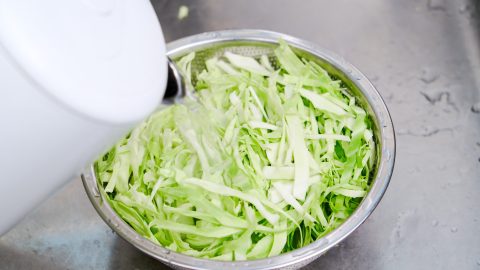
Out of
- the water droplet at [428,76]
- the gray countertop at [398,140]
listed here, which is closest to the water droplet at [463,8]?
the gray countertop at [398,140]

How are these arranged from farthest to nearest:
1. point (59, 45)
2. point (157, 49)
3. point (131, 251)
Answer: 1. point (131, 251)
2. point (157, 49)
3. point (59, 45)

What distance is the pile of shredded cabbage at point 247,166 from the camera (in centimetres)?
101

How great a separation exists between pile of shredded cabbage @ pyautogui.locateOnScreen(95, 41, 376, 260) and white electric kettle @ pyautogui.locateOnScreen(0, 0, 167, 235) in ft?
0.76

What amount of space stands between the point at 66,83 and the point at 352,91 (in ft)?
2.13

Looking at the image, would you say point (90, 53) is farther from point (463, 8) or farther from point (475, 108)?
point (463, 8)

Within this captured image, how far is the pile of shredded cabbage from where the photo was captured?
101 cm

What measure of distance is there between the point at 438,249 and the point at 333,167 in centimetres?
28

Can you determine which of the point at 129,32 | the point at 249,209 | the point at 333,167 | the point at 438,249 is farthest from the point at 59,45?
the point at 438,249

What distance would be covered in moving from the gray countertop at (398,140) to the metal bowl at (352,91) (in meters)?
0.12

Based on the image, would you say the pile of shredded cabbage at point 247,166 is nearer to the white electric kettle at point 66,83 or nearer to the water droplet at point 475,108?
the white electric kettle at point 66,83

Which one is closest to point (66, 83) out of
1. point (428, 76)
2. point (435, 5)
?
point (428, 76)

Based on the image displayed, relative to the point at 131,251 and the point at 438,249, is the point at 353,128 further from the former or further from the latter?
the point at 131,251

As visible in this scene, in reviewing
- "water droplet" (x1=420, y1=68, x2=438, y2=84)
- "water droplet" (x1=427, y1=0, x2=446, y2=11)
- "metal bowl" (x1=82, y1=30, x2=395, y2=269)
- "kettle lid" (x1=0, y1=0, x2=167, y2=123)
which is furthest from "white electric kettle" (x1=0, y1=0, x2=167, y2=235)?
"water droplet" (x1=427, y1=0, x2=446, y2=11)

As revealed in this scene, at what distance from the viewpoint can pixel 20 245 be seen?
1.19 meters
